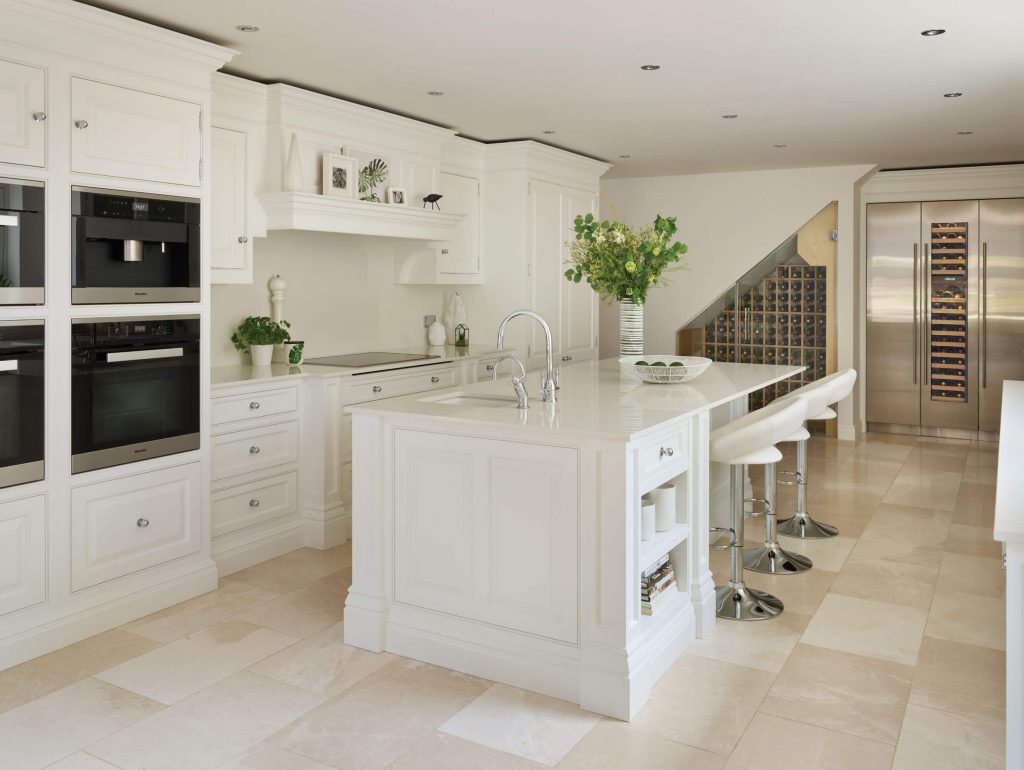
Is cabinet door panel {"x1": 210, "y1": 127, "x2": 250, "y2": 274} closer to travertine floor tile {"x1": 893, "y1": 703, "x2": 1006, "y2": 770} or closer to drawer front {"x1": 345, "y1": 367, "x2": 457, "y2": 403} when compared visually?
drawer front {"x1": 345, "y1": 367, "x2": 457, "y2": 403}

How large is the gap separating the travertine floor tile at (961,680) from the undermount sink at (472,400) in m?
1.71

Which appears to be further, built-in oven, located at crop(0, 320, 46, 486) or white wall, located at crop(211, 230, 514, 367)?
white wall, located at crop(211, 230, 514, 367)

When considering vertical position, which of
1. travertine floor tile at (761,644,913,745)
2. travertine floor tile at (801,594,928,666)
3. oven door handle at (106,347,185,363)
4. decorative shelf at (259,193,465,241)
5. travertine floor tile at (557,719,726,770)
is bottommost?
travertine floor tile at (557,719,726,770)

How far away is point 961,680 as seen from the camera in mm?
2916

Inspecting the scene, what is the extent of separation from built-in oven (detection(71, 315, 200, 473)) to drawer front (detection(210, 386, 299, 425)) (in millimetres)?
216

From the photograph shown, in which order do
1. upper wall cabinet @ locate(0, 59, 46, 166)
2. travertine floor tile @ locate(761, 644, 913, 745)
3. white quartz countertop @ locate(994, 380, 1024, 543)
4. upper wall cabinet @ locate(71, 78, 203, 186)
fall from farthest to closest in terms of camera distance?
upper wall cabinet @ locate(71, 78, 203, 186) < upper wall cabinet @ locate(0, 59, 46, 166) < travertine floor tile @ locate(761, 644, 913, 745) < white quartz countertop @ locate(994, 380, 1024, 543)

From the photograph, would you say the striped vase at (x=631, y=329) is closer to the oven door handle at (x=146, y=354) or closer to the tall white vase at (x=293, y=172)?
the tall white vase at (x=293, y=172)

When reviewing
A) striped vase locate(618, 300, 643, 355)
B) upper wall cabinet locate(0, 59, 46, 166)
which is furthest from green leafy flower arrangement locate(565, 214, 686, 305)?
upper wall cabinet locate(0, 59, 46, 166)

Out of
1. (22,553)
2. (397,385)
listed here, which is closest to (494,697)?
(22,553)

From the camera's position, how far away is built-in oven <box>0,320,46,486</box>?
117 inches

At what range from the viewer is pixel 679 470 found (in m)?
3.18

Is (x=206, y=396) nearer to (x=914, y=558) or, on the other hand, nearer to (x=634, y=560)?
(x=634, y=560)

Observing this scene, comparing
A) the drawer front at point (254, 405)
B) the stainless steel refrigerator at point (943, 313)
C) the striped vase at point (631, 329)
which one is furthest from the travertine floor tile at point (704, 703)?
the stainless steel refrigerator at point (943, 313)

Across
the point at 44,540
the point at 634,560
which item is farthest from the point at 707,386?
the point at 44,540
